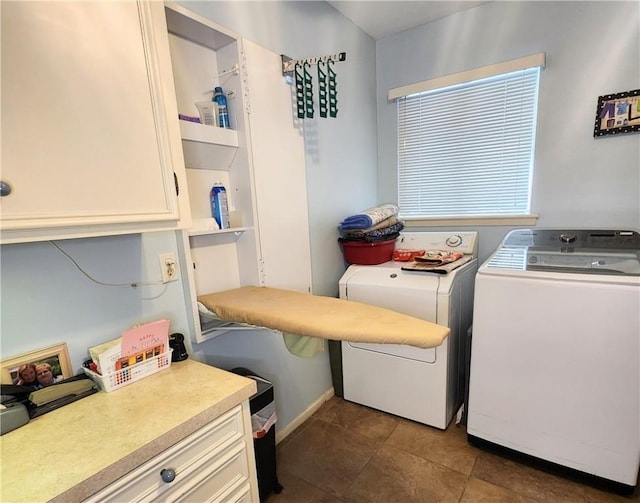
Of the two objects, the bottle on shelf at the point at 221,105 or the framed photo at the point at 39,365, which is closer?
the framed photo at the point at 39,365

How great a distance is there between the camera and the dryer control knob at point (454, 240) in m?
2.27

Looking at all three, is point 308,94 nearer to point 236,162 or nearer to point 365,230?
point 236,162

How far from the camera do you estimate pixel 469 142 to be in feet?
7.73

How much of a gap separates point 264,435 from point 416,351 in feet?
3.21

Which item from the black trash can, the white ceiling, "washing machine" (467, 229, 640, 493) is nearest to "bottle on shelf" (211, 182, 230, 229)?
the black trash can

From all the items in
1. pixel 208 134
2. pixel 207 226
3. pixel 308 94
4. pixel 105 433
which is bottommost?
pixel 105 433

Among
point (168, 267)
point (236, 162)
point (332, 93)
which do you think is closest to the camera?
point (168, 267)

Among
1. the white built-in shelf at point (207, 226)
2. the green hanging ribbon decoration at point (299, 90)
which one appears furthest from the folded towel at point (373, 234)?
the white built-in shelf at point (207, 226)

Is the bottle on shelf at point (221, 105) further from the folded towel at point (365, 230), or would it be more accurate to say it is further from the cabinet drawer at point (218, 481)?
the cabinet drawer at point (218, 481)

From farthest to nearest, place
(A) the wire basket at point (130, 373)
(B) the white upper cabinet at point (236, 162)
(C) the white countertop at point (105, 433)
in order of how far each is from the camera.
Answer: (B) the white upper cabinet at point (236, 162)
(A) the wire basket at point (130, 373)
(C) the white countertop at point (105, 433)

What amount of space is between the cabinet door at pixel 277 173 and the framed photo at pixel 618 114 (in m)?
1.76

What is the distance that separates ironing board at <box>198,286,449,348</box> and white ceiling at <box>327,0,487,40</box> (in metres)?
1.95

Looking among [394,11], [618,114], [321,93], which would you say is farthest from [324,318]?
[394,11]

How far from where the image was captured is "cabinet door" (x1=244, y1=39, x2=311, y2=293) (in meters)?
1.62
